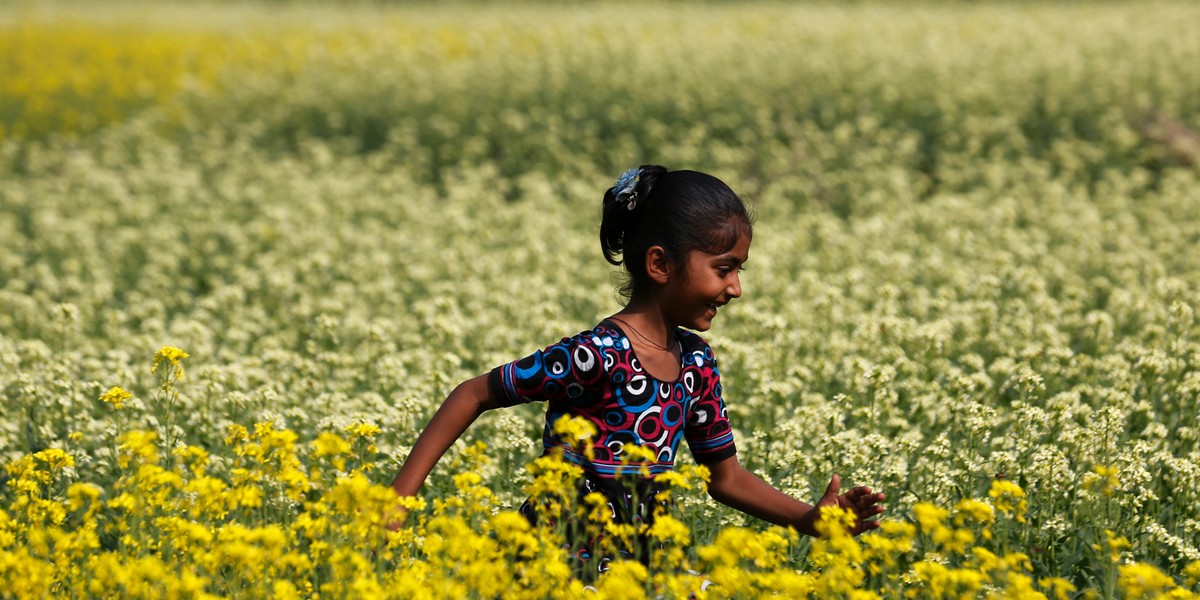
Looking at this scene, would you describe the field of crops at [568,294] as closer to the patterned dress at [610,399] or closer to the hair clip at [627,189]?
the patterned dress at [610,399]

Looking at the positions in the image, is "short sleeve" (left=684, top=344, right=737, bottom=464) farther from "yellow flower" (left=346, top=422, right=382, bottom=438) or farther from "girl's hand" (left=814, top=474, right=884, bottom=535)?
"yellow flower" (left=346, top=422, right=382, bottom=438)

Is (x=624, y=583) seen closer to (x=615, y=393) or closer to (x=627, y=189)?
(x=615, y=393)

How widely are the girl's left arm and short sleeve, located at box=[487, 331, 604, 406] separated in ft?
2.17

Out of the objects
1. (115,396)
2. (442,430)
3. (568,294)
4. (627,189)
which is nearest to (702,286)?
(627,189)

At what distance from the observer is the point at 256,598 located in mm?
3881

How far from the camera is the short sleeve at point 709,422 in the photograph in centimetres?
452

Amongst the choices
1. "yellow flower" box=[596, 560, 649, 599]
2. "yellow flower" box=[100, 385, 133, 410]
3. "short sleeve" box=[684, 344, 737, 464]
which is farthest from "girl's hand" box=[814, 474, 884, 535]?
"yellow flower" box=[100, 385, 133, 410]

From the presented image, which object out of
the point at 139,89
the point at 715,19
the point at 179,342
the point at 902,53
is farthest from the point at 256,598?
the point at 715,19

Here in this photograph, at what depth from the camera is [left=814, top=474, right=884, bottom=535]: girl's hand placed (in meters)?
4.24

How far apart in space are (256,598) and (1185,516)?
3.57 meters

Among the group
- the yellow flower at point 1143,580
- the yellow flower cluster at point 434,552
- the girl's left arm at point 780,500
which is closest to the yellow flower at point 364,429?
the yellow flower cluster at point 434,552

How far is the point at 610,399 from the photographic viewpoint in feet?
14.2

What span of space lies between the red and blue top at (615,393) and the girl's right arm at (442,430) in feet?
0.18

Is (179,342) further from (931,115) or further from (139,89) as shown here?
(139,89)
